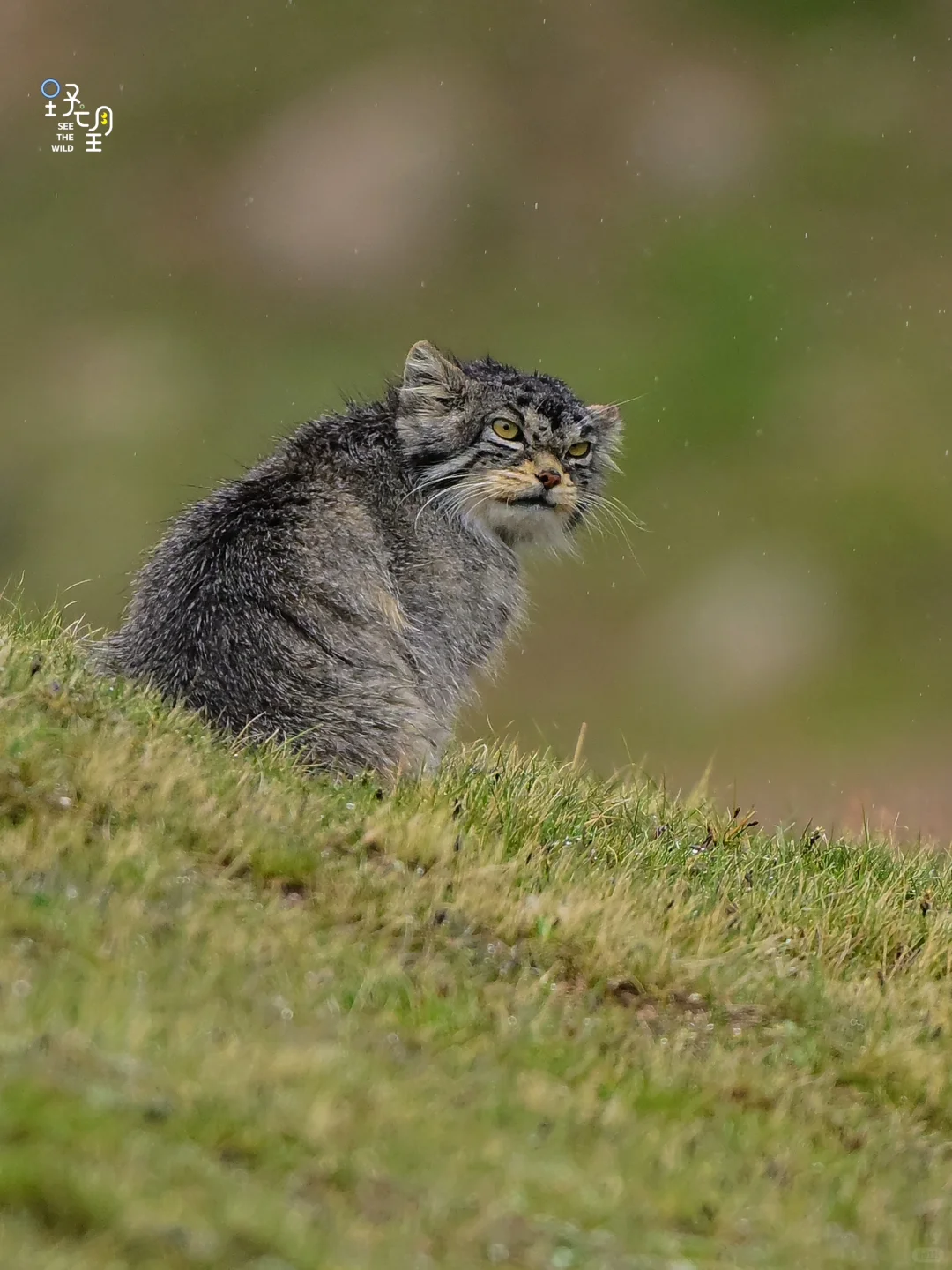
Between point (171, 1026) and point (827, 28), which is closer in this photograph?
point (171, 1026)

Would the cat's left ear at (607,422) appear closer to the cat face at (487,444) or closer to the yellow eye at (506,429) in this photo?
the cat face at (487,444)

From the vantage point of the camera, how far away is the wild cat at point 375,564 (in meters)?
11.3

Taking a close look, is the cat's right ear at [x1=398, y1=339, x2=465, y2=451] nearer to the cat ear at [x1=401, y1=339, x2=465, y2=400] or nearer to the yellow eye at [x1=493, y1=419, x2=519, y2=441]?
the cat ear at [x1=401, y1=339, x2=465, y2=400]

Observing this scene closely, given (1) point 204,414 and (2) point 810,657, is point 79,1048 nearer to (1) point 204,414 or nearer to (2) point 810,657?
(2) point 810,657

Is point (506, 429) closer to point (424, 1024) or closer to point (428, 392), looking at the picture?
point (428, 392)

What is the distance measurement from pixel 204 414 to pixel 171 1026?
60.8 meters

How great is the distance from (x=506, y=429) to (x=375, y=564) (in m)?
1.68

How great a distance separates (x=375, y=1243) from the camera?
20.1 feet

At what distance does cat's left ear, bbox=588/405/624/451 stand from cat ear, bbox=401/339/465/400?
115 cm

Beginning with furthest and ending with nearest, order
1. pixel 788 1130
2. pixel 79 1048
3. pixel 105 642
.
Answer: pixel 105 642 → pixel 788 1130 → pixel 79 1048

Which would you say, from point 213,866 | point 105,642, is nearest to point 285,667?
point 105,642

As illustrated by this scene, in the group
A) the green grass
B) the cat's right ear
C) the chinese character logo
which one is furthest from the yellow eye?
the chinese character logo

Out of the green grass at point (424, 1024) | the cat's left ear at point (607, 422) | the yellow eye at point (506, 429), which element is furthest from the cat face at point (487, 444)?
the green grass at point (424, 1024)

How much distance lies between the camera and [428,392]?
1320cm
